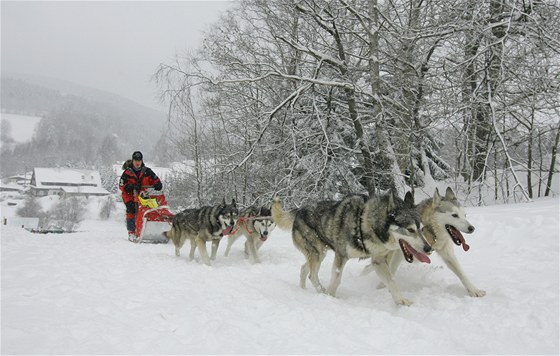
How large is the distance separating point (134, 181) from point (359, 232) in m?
6.23

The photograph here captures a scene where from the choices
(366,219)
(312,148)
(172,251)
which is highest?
(312,148)

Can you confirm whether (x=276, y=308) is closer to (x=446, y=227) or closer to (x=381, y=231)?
(x=381, y=231)

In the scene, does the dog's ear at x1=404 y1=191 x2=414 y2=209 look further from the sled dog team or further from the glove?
the glove

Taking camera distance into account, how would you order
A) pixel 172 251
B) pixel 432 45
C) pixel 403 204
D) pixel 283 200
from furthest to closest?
pixel 283 200 → pixel 432 45 → pixel 172 251 → pixel 403 204

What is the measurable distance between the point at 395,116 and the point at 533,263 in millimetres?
6338

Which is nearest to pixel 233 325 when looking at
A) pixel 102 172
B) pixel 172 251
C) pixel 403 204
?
pixel 403 204

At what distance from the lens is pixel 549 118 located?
9555 millimetres

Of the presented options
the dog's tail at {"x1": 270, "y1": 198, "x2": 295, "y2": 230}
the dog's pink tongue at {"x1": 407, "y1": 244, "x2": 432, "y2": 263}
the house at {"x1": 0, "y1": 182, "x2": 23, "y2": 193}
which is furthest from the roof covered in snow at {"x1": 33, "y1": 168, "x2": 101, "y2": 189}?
the dog's pink tongue at {"x1": 407, "y1": 244, "x2": 432, "y2": 263}

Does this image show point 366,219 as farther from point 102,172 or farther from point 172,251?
point 102,172

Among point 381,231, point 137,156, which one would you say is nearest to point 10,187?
point 137,156

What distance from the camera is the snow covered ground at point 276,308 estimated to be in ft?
9.62

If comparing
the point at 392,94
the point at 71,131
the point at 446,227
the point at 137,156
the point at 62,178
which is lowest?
A: the point at 446,227

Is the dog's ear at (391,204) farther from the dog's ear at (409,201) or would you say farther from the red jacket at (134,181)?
the red jacket at (134,181)

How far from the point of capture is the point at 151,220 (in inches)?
345
